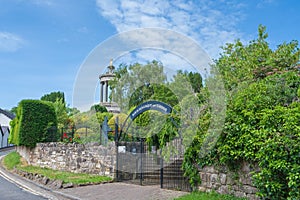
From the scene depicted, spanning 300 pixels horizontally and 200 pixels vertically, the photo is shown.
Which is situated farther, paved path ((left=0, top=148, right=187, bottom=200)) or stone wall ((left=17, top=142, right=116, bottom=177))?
stone wall ((left=17, top=142, right=116, bottom=177))

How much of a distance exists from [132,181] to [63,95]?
1235 inches

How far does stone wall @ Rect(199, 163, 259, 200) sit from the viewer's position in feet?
22.1

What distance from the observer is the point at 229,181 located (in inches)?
283

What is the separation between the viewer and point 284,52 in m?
13.4

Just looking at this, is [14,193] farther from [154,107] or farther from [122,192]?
[154,107]

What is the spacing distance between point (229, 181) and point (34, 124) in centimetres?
1259

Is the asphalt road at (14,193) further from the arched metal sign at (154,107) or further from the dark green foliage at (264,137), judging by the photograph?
the dark green foliage at (264,137)

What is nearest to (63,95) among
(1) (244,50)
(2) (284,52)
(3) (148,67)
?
(3) (148,67)

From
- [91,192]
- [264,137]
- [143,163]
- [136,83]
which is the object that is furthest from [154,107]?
[136,83]

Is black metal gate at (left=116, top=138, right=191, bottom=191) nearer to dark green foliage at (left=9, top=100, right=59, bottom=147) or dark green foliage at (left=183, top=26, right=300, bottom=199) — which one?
dark green foliage at (left=183, top=26, right=300, bottom=199)

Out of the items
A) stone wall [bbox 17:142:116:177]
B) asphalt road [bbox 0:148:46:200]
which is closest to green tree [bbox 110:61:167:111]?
stone wall [bbox 17:142:116:177]

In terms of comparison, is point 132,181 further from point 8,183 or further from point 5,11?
point 5,11

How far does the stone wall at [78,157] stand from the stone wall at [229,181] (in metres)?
4.73

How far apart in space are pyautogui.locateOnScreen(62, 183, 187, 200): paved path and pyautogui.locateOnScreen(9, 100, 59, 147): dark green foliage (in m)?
7.51
